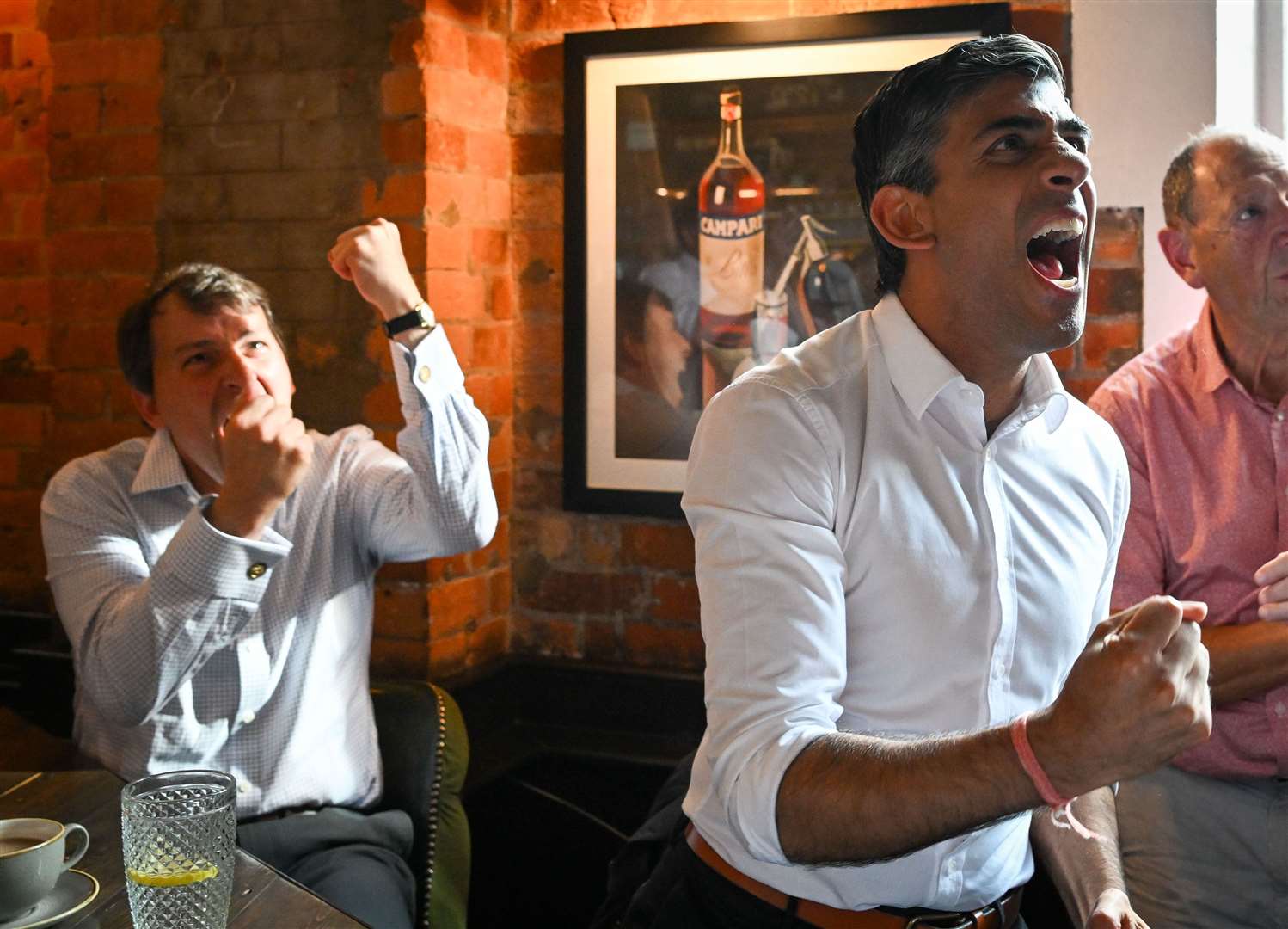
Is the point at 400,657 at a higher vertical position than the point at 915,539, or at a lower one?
lower

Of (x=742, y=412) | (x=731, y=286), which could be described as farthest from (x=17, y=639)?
(x=742, y=412)

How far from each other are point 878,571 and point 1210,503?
0.98 m

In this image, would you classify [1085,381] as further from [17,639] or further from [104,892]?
[17,639]

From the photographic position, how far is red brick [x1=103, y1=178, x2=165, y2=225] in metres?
2.81

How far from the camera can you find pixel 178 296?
2.19m

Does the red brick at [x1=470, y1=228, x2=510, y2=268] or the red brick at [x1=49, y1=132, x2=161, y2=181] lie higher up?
the red brick at [x1=49, y1=132, x2=161, y2=181]

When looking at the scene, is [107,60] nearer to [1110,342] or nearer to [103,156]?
[103,156]

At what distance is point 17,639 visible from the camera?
9.70 ft

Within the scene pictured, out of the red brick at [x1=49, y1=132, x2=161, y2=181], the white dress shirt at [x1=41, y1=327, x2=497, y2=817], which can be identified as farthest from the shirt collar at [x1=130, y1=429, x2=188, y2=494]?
the red brick at [x1=49, y1=132, x2=161, y2=181]

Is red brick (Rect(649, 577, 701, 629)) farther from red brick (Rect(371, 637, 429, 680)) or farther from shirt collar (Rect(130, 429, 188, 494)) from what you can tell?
shirt collar (Rect(130, 429, 188, 494))

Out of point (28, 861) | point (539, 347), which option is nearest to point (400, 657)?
point (539, 347)

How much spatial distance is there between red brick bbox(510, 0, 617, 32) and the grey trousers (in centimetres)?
181

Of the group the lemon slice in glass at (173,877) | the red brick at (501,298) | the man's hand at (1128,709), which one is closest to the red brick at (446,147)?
the red brick at (501,298)

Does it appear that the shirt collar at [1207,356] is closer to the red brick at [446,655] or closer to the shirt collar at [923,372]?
the shirt collar at [923,372]
